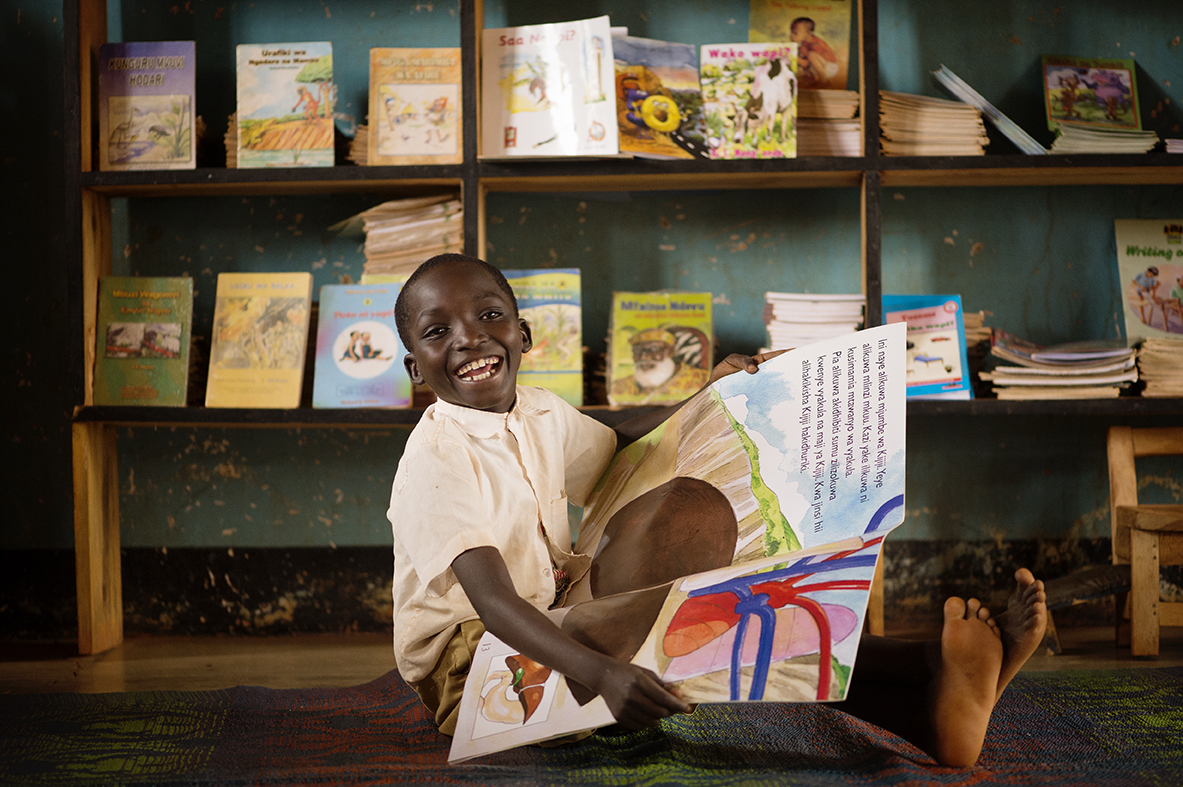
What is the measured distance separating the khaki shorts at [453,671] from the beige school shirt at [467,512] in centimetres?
1

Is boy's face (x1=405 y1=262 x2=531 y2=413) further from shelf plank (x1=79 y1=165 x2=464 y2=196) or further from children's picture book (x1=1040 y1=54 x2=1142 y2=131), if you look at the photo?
children's picture book (x1=1040 y1=54 x2=1142 y2=131)

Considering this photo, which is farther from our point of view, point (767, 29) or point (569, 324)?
point (767, 29)

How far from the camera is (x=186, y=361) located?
1.96 m

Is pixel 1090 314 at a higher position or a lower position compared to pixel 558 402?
higher

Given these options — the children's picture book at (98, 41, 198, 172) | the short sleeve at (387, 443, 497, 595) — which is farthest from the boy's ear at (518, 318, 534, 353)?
the children's picture book at (98, 41, 198, 172)

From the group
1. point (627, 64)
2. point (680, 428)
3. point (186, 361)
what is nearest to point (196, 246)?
point (186, 361)

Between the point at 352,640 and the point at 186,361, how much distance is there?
766mm

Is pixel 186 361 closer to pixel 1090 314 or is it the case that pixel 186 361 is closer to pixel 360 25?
pixel 360 25

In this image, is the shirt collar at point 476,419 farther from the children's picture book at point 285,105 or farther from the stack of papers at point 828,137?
the stack of papers at point 828,137

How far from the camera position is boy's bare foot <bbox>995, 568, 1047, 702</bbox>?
1.00m

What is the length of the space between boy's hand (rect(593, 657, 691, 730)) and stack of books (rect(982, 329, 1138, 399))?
4.26ft

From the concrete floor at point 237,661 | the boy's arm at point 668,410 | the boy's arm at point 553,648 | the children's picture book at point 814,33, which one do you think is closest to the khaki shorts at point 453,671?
the boy's arm at point 553,648

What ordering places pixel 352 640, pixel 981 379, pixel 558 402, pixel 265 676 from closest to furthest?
1. pixel 558 402
2. pixel 265 676
3. pixel 981 379
4. pixel 352 640

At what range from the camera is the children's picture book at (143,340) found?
1.94m
